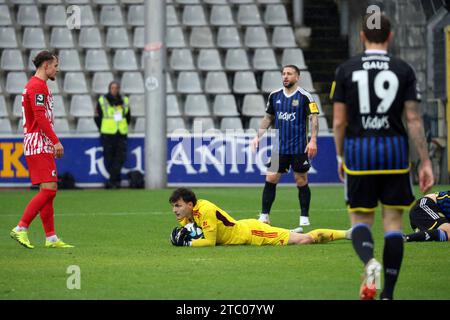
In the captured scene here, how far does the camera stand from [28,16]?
2467 centimetres

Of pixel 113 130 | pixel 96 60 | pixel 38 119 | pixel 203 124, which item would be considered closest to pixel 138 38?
pixel 96 60

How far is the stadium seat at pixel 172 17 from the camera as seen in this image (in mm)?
24688

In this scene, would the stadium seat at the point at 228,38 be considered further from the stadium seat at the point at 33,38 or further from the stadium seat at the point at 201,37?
the stadium seat at the point at 33,38

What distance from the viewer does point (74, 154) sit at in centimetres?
2116

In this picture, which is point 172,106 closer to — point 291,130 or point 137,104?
point 137,104

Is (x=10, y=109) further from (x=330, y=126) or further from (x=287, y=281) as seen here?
(x=287, y=281)

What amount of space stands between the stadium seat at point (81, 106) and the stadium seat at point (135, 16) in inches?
99.0

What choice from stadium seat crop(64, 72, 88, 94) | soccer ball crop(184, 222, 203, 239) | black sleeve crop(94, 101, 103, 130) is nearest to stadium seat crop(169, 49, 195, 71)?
stadium seat crop(64, 72, 88, 94)

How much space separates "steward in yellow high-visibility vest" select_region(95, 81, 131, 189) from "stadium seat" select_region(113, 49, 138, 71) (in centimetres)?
271

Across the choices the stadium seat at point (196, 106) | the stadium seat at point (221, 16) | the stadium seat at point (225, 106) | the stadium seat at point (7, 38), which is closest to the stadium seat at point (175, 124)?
the stadium seat at point (196, 106)

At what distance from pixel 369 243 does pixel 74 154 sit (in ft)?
47.5

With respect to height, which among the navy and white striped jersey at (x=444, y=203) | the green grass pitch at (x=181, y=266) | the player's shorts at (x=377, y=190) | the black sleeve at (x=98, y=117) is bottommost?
the green grass pitch at (x=181, y=266)

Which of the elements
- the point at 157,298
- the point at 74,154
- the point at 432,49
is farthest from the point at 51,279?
the point at 432,49

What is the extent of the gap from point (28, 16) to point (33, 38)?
78cm
